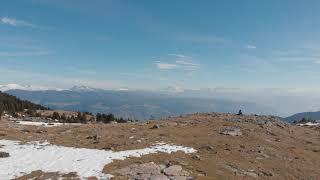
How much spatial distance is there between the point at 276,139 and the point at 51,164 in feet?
117

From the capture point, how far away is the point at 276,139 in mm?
55312

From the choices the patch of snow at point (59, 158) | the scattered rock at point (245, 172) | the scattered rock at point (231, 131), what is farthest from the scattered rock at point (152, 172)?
the scattered rock at point (231, 131)

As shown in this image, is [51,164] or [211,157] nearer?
[51,164]

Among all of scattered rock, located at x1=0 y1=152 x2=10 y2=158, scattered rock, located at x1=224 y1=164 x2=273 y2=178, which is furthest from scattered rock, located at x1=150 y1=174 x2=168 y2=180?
scattered rock, located at x1=0 y1=152 x2=10 y2=158

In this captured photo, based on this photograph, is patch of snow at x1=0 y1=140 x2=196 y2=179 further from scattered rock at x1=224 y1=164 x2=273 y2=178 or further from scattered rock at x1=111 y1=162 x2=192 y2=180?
scattered rock at x1=224 y1=164 x2=273 y2=178

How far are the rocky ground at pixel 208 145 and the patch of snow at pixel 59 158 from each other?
4.43ft

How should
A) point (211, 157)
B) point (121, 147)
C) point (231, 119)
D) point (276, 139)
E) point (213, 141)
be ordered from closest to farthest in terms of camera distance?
point (211, 157)
point (121, 147)
point (213, 141)
point (276, 139)
point (231, 119)

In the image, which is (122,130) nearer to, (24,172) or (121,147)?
(121,147)

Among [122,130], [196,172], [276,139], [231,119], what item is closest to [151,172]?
[196,172]

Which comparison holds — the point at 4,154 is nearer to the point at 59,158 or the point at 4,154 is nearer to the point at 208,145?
the point at 59,158

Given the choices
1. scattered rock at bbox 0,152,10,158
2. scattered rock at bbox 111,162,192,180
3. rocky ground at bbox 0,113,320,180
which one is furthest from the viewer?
scattered rock at bbox 0,152,10,158

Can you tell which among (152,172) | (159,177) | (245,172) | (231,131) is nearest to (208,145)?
(245,172)

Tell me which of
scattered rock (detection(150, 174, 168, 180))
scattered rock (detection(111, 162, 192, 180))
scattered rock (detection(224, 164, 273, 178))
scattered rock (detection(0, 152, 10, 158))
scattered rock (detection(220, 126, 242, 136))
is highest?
scattered rock (detection(220, 126, 242, 136))

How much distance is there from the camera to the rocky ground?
3528 cm
